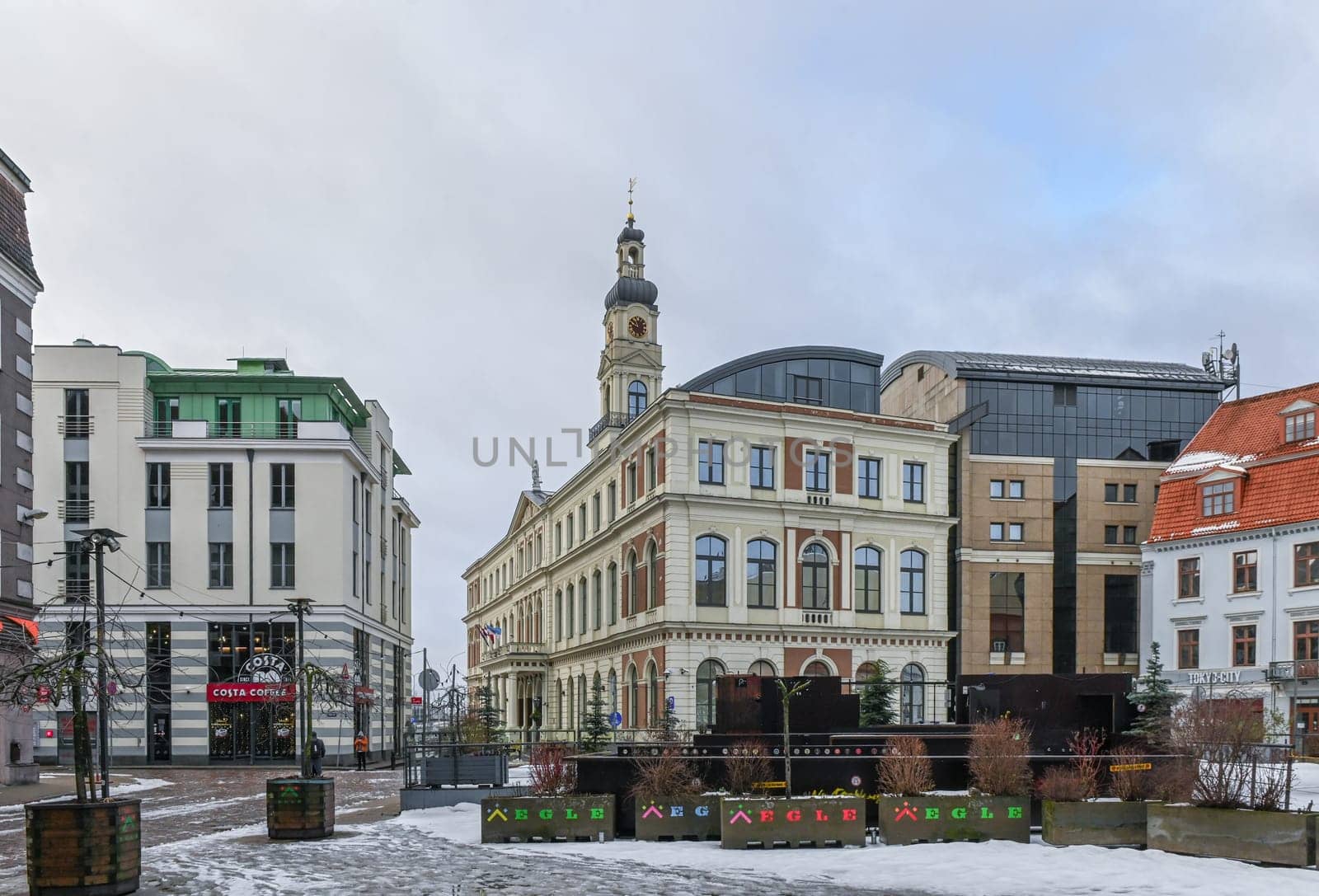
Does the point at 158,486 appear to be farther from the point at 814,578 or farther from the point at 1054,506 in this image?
the point at 1054,506

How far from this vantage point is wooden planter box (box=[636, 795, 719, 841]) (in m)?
19.5

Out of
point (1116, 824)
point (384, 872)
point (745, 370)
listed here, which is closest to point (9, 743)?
point (384, 872)

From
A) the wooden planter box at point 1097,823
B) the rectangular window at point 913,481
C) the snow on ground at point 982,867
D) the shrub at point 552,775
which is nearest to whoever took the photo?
the snow on ground at point 982,867

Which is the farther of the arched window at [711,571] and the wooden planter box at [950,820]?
the arched window at [711,571]

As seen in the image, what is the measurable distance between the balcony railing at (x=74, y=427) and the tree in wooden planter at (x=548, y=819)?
39279 millimetres

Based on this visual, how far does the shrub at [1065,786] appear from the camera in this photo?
61.6ft

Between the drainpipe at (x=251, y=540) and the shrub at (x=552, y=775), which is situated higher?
the drainpipe at (x=251, y=540)

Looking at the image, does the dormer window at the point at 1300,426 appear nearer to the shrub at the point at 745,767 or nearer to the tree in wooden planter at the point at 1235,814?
the tree in wooden planter at the point at 1235,814

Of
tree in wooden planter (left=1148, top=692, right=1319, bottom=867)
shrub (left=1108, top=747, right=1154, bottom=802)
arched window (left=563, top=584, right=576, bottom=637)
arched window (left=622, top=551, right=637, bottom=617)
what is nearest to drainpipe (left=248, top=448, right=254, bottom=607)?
arched window (left=622, top=551, right=637, bottom=617)

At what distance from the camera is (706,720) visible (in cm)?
5203

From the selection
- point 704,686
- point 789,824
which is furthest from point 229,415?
point 789,824

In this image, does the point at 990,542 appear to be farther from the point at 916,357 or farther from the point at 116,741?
the point at 116,741

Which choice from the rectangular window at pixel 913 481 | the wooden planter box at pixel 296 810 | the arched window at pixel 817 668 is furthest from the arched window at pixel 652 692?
the wooden planter box at pixel 296 810

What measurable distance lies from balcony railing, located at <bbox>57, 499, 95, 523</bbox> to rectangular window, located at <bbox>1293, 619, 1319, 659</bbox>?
4898 cm
